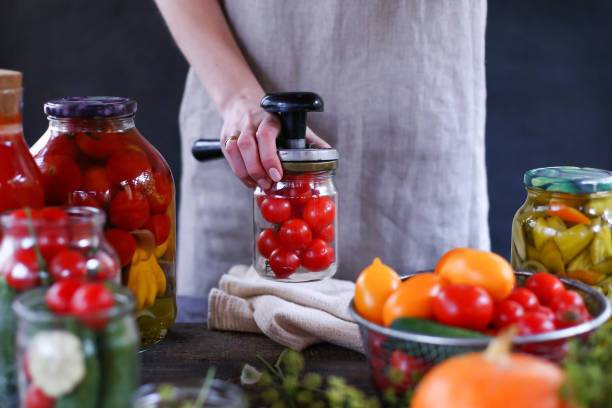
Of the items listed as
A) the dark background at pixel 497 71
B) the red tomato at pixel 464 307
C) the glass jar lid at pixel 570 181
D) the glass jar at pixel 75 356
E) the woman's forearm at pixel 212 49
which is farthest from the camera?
the dark background at pixel 497 71

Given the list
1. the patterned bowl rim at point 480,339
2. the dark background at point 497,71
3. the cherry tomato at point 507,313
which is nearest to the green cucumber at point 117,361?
the patterned bowl rim at point 480,339

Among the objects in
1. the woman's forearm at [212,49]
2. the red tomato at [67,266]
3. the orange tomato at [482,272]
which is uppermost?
the woman's forearm at [212,49]

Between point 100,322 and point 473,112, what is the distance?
105 cm

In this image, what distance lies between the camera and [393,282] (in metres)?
0.83

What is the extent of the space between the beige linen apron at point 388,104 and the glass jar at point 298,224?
1.31ft

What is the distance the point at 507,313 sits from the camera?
757 mm

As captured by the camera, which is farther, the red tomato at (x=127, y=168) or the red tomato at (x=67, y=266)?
the red tomato at (x=127, y=168)

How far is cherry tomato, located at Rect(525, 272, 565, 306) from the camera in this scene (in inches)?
32.8

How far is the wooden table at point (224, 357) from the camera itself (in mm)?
931

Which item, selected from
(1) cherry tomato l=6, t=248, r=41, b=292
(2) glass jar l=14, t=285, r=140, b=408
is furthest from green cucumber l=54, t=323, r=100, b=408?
(1) cherry tomato l=6, t=248, r=41, b=292

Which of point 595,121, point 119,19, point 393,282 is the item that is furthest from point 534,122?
point 393,282

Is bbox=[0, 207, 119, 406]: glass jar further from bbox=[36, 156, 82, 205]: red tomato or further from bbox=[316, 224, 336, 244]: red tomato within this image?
bbox=[316, 224, 336, 244]: red tomato

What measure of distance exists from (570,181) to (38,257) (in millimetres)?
565

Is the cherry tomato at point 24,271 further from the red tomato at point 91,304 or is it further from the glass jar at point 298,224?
the glass jar at point 298,224
